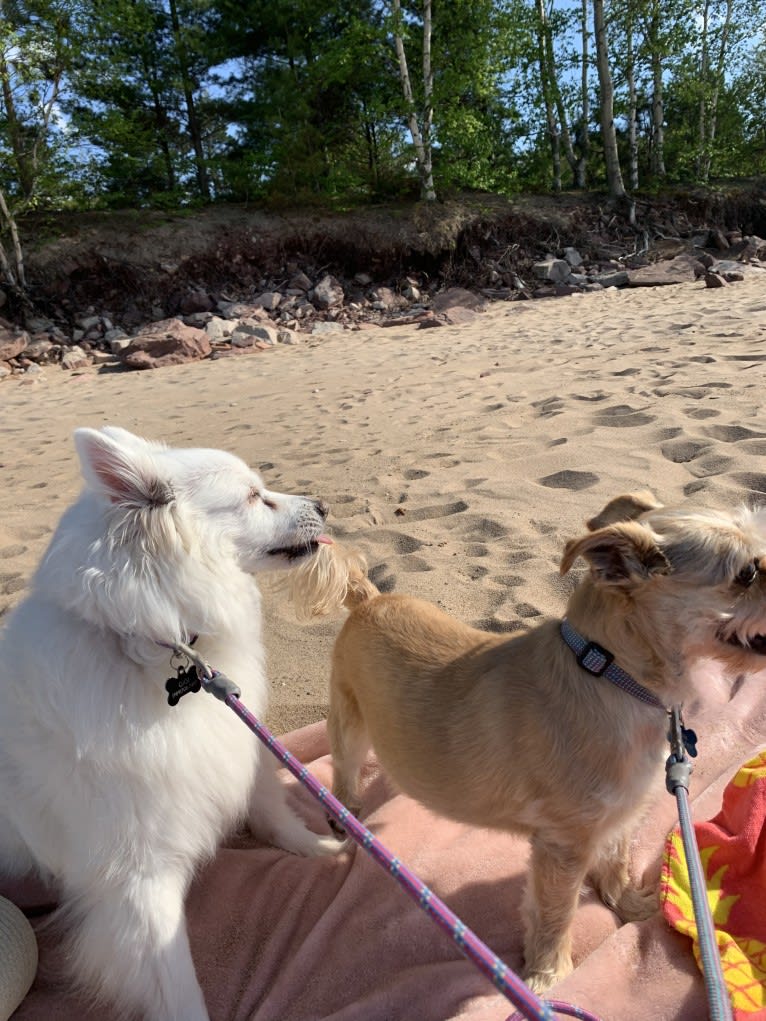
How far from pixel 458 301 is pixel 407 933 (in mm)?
15033

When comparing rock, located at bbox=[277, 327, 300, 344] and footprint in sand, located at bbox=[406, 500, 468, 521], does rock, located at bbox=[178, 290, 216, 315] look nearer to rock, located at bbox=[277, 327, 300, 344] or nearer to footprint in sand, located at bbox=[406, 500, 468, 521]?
rock, located at bbox=[277, 327, 300, 344]

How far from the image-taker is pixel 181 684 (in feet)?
6.06

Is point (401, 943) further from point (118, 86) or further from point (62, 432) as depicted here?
point (118, 86)

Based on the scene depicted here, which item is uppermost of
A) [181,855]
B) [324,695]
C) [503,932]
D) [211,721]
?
[211,721]

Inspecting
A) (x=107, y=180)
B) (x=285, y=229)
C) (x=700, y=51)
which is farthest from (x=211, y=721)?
(x=700, y=51)

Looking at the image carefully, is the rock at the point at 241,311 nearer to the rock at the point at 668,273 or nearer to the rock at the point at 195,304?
the rock at the point at 195,304

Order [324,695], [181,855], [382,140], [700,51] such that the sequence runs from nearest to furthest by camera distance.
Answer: [181,855] < [324,695] < [382,140] < [700,51]

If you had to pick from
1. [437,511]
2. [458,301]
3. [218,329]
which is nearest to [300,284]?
[218,329]

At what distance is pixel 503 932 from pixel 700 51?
2920cm

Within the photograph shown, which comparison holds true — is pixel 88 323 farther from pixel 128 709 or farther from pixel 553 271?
pixel 128 709

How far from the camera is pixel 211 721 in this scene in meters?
2.03

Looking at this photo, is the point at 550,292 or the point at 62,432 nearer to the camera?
the point at 62,432

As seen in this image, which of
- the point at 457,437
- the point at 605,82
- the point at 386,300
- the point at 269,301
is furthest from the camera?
the point at 605,82

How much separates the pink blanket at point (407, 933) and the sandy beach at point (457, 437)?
85 centimetres
